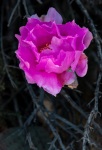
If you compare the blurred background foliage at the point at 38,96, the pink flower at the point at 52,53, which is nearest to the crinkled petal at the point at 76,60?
the pink flower at the point at 52,53

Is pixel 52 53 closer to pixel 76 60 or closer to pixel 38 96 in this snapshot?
pixel 76 60

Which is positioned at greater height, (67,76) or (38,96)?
(67,76)

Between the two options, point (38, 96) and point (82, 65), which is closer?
point (82, 65)

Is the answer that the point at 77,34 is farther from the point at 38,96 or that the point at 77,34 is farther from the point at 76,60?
the point at 38,96

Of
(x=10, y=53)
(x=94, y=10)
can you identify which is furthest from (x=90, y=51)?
(x=10, y=53)

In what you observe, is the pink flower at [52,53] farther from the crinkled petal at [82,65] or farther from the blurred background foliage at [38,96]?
the blurred background foliage at [38,96]

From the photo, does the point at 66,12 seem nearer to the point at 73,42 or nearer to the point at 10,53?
the point at 10,53

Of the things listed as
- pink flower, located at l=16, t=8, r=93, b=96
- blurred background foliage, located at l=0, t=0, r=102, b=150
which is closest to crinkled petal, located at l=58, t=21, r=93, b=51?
pink flower, located at l=16, t=8, r=93, b=96

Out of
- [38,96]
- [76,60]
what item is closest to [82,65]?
[76,60]
